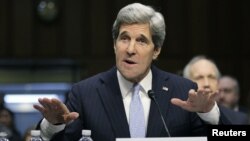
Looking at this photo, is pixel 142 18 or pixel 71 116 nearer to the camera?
pixel 71 116

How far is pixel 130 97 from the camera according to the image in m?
3.58

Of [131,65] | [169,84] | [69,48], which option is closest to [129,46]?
[131,65]

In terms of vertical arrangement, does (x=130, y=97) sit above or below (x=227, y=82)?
above

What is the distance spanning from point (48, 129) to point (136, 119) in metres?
0.53

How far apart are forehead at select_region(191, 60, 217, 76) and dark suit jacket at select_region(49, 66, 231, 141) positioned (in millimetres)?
1642

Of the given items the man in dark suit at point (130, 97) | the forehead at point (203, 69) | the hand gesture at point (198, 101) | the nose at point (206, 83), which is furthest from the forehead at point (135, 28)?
the forehead at point (203, 69)

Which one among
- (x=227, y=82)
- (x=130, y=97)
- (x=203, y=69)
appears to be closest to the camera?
(x=130, y=97)

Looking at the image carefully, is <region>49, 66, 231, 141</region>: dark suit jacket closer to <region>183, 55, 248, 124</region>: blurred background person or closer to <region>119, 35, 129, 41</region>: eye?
<region>119, 35, 129, 41</region>: eye

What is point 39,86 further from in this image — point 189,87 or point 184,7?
point 189,87

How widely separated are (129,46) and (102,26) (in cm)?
540

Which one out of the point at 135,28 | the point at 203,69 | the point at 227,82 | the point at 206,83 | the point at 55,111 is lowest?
the point at 227,82

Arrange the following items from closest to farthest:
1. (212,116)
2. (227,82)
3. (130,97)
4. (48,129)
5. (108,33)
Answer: (48,129)
(212,116)
(130,97)
(227,82)
(108,33)

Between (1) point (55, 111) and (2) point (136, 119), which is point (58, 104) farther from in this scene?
(2) point (136, 119)

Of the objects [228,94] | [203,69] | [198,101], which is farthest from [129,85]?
[228,94]
